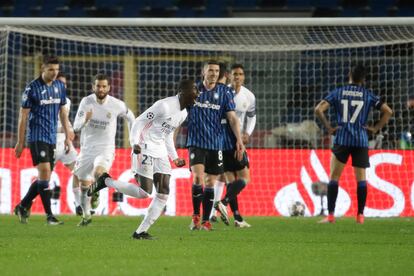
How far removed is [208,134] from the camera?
11.7 m

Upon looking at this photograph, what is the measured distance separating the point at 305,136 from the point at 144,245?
924 cm

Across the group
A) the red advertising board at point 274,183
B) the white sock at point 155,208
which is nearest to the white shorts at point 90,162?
the red advertising board at point 274,183

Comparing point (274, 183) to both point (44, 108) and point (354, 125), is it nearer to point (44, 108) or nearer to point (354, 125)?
point (354, 125)

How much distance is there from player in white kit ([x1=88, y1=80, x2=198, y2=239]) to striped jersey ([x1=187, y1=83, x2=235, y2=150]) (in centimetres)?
183

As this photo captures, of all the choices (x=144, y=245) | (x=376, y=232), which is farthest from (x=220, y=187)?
(x=144, y=245)

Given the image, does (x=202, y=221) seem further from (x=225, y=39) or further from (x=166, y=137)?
(x=225, y=39)

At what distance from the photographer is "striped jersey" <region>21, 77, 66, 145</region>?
12.6 m

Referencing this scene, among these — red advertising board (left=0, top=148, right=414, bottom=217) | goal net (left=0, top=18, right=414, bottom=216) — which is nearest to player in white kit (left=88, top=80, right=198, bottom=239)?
goal net (left=0, top=18, right=414, bottom=216)

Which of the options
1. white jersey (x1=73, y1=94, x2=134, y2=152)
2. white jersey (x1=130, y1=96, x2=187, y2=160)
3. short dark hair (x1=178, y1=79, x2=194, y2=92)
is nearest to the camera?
white jersey (x1=130, y1=96, x2=187, y2=160)

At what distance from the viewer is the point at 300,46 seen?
16.2 metres

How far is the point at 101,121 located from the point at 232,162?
1.87 meters

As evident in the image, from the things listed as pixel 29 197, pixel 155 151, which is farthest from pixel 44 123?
pixel 155 151

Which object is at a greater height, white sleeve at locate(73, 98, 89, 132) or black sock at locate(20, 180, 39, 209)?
white sleeve at locate(73, 98, 89, 132)

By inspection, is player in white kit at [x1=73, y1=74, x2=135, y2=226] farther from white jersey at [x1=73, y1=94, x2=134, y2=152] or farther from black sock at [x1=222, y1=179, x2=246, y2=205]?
black sock at [x1=222, y1=179, x2=246, y2=205]
